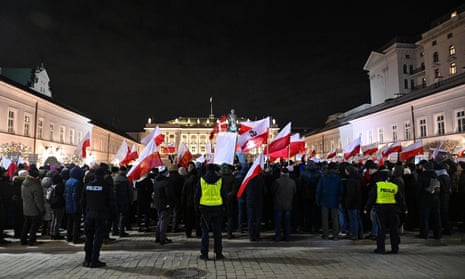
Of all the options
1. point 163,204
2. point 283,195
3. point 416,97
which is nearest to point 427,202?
point 283,195

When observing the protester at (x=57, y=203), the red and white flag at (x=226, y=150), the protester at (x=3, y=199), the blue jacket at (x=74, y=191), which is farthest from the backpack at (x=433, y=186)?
the protester at (x=3, y=199)

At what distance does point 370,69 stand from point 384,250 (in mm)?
63174

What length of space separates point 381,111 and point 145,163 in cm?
3534

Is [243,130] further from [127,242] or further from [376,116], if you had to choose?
[376,116]

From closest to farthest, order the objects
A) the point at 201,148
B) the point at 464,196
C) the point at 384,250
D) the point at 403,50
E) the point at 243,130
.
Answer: the point at 384,250
the point at 464,196
the point at 243,130
the point at 403,50
the point at 201,148

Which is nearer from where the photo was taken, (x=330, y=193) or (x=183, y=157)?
(x=330, y=193)

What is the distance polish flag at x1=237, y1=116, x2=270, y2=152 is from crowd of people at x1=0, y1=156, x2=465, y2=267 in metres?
1.92

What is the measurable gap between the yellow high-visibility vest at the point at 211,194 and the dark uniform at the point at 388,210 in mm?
Result: 3673

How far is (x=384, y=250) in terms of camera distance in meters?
8.26

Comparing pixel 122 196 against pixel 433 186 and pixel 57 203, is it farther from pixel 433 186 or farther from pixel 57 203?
pixel 433 186

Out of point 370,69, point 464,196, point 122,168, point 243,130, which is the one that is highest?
point 370,69

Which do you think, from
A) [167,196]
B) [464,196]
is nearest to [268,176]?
[167,196]

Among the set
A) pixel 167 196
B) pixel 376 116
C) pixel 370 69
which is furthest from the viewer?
pixel 370 69

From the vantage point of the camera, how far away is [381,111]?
40.1 m
